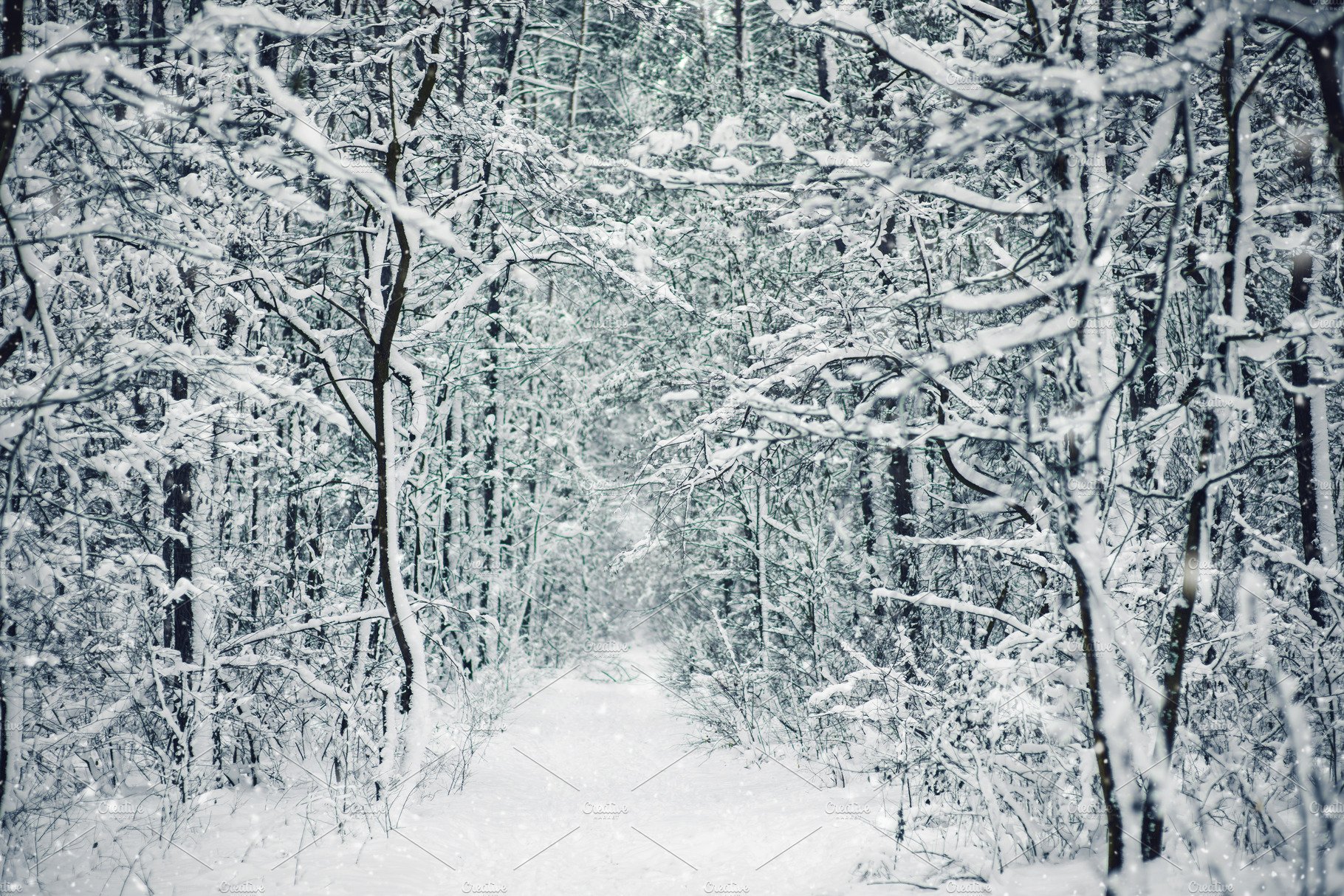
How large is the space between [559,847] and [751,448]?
4147 millimetres

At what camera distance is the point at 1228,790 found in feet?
11.5

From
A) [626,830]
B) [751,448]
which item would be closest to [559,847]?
[626,830]

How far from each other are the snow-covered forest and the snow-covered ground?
0.05m

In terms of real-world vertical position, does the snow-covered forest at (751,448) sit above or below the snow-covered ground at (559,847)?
above

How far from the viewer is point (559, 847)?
574 centimetres

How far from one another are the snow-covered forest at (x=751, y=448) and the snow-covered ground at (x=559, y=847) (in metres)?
0.05

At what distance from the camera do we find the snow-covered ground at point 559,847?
420 cm

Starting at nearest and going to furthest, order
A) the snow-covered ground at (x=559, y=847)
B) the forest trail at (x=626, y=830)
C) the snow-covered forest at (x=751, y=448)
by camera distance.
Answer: the snow-covered forest at (x=751, y=448) → the snow-covered ground at (x=559, y=847) → the forest trail at (x=626, y=830)

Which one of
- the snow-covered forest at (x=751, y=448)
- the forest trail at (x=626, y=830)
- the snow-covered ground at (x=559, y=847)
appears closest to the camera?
the snow-covered forest at (x=751, y=448)

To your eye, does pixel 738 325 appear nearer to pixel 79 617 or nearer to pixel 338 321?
pixel 338 321

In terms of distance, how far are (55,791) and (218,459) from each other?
113 inches

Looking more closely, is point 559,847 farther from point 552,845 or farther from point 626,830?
point 626,830

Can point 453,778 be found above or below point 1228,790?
below

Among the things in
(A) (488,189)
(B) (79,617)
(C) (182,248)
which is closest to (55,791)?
(B) (79,617)
